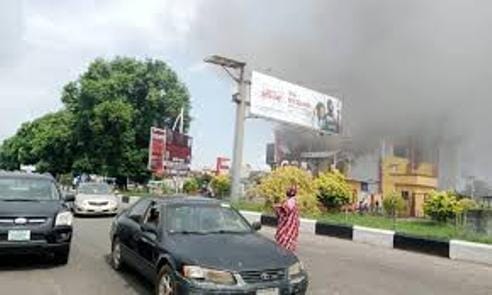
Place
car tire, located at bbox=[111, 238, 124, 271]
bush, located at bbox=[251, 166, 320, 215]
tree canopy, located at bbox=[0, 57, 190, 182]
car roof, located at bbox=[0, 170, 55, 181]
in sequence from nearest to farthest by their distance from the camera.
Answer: car tire, located at bbox=[111, 238, 124, 271] → car roof, located at bbox=[0, 170, 55, 181] → bush, located at bbox=[251, 166, 320, 215] → tree canopy, located at bbox=[0, 57, 190, 182]

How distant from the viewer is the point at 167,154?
4188cm

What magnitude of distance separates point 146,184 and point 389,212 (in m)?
29.1

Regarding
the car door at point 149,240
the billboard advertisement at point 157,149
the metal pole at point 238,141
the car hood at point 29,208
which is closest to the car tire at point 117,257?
the car hood at point 29,208

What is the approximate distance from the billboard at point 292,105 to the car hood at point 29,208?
83.4 feet

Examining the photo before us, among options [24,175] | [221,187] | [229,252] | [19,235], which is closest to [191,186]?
[221,187]

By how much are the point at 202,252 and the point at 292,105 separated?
108 ft

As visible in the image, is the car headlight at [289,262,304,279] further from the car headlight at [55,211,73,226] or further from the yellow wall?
the yellow wall

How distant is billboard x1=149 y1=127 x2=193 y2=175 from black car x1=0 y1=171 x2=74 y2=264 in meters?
29.7

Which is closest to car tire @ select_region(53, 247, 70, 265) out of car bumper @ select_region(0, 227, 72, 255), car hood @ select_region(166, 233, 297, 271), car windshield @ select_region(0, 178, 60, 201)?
car bumper @ select_region(0, 227, 72, 255)

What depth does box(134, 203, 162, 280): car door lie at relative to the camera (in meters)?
8.76

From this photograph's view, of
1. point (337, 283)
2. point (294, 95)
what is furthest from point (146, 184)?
point (337, 283)

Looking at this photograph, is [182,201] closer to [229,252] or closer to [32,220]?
[229,252]

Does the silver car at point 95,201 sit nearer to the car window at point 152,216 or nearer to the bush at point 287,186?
the bush at point 287,186

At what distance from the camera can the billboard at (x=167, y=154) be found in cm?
4191
